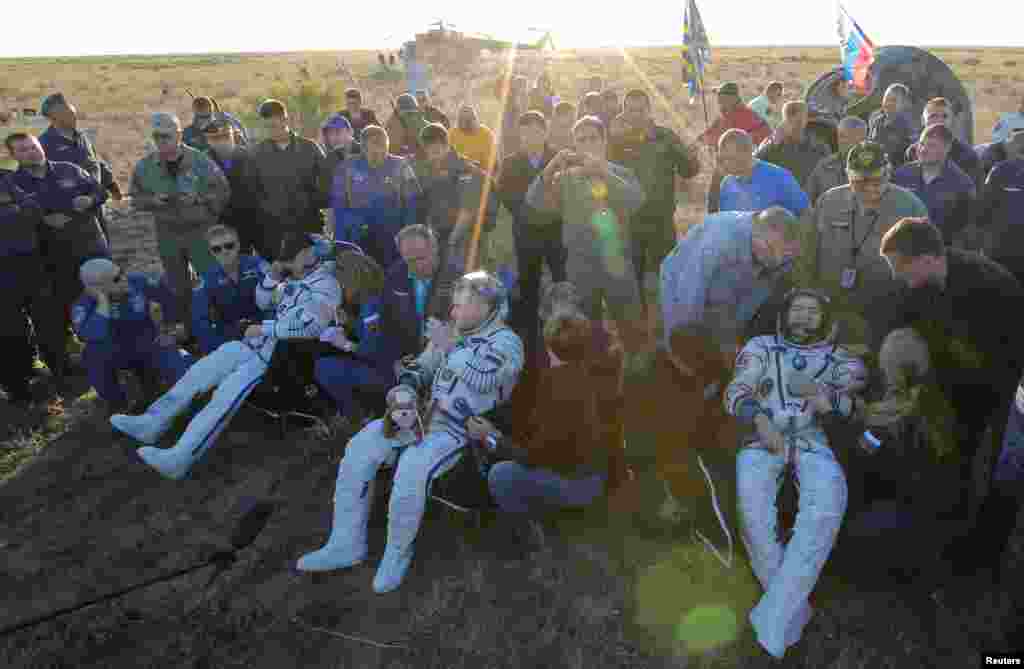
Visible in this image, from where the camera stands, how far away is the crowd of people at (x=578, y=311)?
3.70 meters

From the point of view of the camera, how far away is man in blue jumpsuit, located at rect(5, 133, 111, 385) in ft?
22.1

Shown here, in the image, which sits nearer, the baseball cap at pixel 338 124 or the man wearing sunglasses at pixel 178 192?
the man wearing sunglasses at pixel 178 192

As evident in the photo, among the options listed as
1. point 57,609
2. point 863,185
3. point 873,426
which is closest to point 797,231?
point 863,185

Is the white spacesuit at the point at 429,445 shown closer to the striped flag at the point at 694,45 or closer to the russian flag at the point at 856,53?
the russian flag at the point at 856,53

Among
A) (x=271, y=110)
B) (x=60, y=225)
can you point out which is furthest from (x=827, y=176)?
(x=60, y=225)

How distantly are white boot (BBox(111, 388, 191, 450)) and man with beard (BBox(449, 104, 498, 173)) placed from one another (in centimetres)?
434

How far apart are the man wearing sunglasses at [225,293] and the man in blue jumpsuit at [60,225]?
2.09 meters

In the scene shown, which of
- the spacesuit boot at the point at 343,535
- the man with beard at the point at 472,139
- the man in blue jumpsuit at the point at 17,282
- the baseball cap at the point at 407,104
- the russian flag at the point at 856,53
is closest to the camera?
the spacesuit boot at the point at 343,535

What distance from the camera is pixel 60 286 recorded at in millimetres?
7156

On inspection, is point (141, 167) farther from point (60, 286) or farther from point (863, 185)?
point (863, 185)

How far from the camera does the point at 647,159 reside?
23.3 feet

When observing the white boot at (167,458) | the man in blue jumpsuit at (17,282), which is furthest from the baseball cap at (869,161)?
the man in blue jumpsuit at (17,282)

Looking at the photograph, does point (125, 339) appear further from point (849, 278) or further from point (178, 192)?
point (849, 278)

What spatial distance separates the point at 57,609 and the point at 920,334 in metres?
5.39
